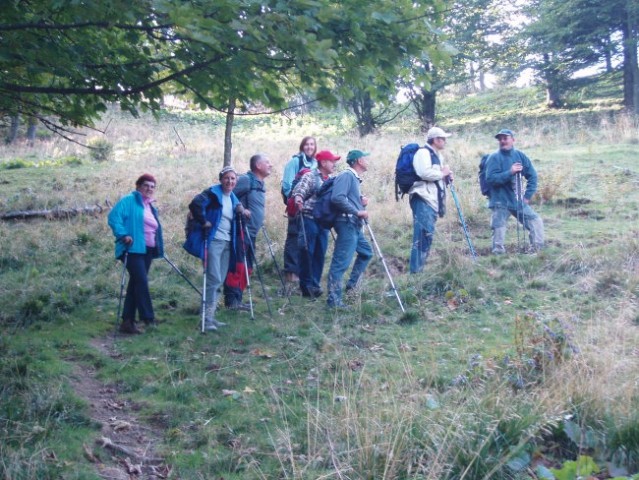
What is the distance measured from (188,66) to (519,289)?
5148 millimetres

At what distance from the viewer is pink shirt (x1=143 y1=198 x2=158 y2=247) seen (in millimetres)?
8695

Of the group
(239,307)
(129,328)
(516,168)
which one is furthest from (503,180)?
(129,328)

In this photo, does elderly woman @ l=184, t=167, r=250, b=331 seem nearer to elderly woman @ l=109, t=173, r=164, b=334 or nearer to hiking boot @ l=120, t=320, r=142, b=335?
elderly woman @ l=109, t=173, r=164, b=334

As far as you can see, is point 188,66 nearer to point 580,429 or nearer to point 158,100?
point 158,100

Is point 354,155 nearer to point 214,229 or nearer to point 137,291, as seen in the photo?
point 214,229

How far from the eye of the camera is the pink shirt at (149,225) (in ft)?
28.5

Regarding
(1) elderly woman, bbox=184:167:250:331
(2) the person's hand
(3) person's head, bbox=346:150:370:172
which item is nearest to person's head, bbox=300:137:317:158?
(3) person's head, bbox=346:150:370:172

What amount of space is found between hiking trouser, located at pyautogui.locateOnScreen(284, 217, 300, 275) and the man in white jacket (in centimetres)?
171

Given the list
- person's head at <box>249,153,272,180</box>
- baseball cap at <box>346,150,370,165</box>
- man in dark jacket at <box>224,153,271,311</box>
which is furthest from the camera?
person's head at <box>249,153,272,180</box>

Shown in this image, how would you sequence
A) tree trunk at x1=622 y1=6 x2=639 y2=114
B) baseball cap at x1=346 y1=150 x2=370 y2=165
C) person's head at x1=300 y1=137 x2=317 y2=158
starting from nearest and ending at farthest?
baseball cap at x1=346 y1=150 x2=370 y2=165 < person's head at x1=300 y1=137 x2=317 y2=158 < tree trunk at x1=622 y1=6 x2=639 y2=114

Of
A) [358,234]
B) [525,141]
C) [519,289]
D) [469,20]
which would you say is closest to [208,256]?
[358,234]

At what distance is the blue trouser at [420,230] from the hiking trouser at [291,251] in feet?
5.52

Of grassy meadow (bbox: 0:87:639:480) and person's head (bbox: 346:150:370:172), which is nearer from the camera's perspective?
grassy meadow (bbox: 0:87:639:480)

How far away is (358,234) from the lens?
9.39m
